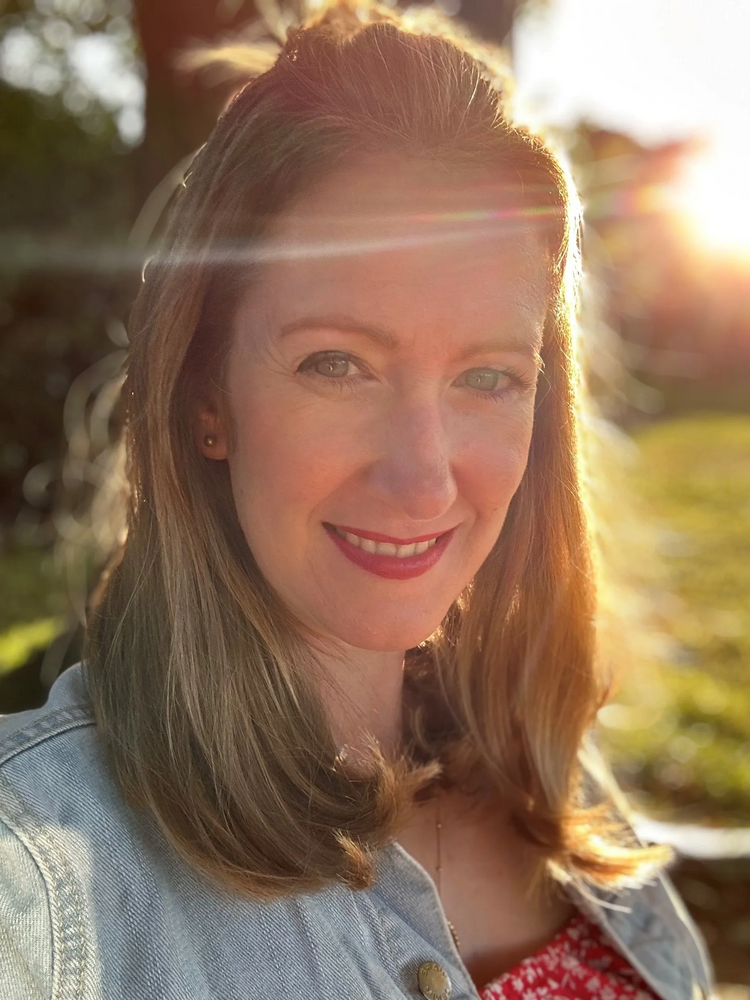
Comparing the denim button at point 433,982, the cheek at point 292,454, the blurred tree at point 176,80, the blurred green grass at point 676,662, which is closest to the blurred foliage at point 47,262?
the blurred green grass at point 676,662

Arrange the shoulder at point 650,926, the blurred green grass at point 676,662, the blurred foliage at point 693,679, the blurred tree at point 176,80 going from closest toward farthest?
the shoulder at point 650,926, the blurred tree at point 176,80, the blurred green grass at point 676,662, the blurred foliage at point 693,679

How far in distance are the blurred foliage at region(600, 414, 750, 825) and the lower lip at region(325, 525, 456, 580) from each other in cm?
173

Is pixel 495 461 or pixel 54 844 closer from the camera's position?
pixel 54 844

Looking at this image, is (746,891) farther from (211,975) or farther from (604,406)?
(211,975)

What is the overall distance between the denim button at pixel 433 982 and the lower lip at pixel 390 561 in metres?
0.75

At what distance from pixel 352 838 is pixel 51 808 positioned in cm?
56

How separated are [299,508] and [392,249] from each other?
468 millimetres

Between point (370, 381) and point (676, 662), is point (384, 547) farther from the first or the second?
point (676, 662)

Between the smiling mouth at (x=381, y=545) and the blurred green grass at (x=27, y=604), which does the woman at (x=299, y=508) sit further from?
the blurred green grass at (x=27, y=604)

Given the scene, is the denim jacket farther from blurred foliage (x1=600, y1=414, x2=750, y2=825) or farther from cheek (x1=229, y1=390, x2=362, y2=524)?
blurred foliage (x1=600, y1=414, x2=750, y2=825)

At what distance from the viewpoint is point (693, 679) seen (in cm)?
564

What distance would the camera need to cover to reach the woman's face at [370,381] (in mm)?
1598

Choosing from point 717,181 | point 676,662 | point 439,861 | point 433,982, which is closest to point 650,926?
point 439,861

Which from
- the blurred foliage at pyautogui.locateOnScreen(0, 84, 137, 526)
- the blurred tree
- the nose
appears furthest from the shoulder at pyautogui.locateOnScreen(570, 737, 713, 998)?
the blurred foliage at pyautogui.locateOnScreen(0, 84, 137, 526)
